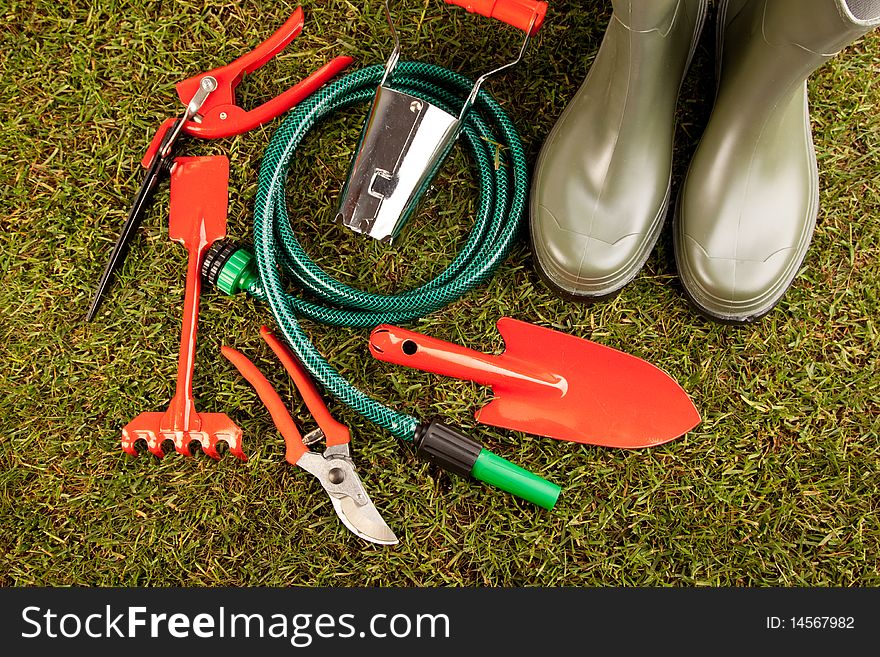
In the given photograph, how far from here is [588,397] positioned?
1.45 metres

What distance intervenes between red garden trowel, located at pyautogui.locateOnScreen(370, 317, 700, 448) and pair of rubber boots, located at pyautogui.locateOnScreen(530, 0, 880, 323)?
0.12 metres

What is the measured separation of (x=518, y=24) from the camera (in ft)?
4.32

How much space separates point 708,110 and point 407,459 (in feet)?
3.16

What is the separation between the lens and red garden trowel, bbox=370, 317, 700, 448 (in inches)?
56.7

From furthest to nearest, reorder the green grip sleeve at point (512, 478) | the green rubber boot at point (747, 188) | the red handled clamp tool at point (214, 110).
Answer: the red handled clamp tool at point (214, 110)
the green grip sleeve at point (512, 478)
the green rubber boot at point (747, 188)

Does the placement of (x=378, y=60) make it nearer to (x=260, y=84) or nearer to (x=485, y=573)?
(x=260, y=84)

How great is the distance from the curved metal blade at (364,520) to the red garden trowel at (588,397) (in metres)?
0.28

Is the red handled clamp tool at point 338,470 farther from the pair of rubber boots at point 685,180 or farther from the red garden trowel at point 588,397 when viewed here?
the pair of rubber boots at point 685,180

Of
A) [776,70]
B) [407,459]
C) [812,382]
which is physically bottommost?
[407,459]

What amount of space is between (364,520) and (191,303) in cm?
56

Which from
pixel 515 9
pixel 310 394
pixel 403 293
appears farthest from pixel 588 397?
pixel 515 9

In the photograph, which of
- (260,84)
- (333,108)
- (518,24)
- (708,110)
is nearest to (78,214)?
(260,84)

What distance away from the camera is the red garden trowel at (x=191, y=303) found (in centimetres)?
146

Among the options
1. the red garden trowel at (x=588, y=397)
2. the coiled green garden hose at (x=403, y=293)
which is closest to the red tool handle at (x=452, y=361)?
the red garden trowel at (x=588, y=397)
